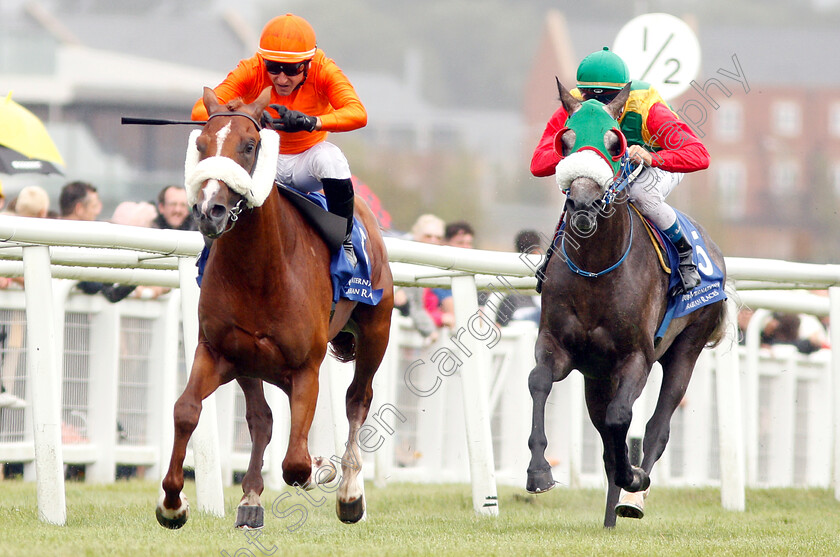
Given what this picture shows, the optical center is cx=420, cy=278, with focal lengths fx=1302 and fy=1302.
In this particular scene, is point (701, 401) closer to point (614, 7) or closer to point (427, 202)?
point (427, 202)

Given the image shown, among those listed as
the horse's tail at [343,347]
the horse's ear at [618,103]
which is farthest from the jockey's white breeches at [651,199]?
the horse's tail at [343,347]

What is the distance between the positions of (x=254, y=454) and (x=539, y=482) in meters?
1.35

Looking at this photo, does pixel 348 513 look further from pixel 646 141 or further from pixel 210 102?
pixel 646 141

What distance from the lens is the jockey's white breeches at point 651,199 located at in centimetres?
672

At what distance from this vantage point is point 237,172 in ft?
16.3

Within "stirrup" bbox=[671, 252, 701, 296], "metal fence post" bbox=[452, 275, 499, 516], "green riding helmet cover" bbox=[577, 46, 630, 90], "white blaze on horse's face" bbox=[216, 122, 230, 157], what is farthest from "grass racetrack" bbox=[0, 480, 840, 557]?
"green riding helmet cover" bbox=[577, 46, 630, 90]

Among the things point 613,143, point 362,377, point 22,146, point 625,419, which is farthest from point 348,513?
point 22,146

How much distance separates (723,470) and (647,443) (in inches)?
55.8

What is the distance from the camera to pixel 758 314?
9.98m

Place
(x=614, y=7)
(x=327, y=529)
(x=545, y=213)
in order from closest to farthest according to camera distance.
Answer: (x=327, y=529), (x=545, y=213), (x=614, y=7)

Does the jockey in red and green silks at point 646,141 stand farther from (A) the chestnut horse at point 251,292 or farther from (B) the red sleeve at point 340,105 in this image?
(A) the chestnut horse at point 251,292

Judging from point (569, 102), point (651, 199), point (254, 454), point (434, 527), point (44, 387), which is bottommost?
point (434, 527)

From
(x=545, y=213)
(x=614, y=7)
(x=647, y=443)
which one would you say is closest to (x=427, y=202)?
(x=545, y=213)

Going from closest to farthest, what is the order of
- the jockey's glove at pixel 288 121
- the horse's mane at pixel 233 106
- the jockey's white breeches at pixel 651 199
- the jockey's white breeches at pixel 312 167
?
the horse's mane at pixel 233 106, the jockey's glove at pixel 288 121, the jockey's white breeches at pixel 312 167, the jockey's white breeches at pixel 651 199
